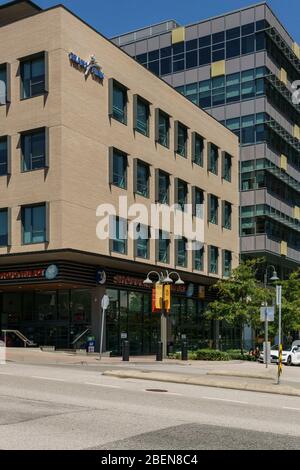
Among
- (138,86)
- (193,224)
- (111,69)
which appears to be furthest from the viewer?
(193,224)

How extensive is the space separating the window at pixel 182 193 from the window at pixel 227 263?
28.1 ft

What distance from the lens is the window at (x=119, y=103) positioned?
131 feet

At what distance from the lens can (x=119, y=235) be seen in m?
39.4

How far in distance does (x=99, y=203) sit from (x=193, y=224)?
13.4 meters

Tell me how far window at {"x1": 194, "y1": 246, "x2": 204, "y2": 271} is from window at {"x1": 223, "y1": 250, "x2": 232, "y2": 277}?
179 inches

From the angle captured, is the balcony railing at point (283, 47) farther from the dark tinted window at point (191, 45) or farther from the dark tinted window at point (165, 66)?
the dark tinted window at point (165, 66)

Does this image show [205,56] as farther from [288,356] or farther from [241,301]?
[288,356]

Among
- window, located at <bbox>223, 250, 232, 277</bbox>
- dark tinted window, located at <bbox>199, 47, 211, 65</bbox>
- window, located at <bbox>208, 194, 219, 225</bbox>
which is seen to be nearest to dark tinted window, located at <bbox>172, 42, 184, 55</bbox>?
dark tinted window, located at <bbox>199, 47, 211, 65</bbox>

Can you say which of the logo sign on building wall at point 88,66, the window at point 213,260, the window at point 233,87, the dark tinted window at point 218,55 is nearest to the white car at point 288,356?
the window at point 213,260

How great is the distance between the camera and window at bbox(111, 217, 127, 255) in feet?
127

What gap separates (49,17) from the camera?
35.8 metres
